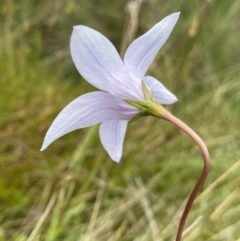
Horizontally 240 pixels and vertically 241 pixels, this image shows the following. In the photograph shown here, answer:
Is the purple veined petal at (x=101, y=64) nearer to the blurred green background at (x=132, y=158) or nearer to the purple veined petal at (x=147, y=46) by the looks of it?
the purple veined petal at (x=147, y=46)

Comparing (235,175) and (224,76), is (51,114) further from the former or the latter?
(224,76)

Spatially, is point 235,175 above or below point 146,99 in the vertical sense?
below

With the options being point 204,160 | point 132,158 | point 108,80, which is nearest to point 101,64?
point 108,80

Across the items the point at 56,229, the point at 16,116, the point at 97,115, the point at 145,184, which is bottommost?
the point at 145,184

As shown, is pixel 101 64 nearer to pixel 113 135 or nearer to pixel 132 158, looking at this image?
pixel 113 135

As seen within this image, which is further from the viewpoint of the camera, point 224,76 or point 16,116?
point 224,76

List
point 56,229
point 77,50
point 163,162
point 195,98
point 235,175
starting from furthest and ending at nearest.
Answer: point 195,98, point 163,162, point 235,175, point 56,229, point 77,50

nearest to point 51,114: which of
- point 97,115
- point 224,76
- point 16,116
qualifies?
point 16,116

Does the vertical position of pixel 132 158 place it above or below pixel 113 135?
below
